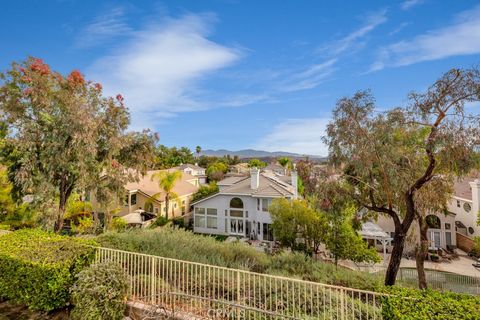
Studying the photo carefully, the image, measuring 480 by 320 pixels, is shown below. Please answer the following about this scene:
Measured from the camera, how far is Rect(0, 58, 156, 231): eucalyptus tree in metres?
10.9

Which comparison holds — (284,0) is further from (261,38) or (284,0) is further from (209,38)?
(209,38)

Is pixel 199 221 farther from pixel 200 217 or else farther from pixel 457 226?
pixel 457 226

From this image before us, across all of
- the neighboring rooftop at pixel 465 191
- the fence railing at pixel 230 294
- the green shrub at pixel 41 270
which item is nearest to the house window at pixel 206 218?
the green shrub at pixel 41 270

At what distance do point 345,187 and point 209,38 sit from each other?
33.0 feet

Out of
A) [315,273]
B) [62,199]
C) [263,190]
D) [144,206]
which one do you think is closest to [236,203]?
[263,190]

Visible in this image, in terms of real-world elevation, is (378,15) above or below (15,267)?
above

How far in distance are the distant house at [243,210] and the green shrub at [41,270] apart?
1965 cm

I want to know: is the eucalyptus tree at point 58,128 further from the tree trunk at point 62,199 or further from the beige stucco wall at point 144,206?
the beige stucco wall at point 144,206

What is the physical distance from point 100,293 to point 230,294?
3009mm

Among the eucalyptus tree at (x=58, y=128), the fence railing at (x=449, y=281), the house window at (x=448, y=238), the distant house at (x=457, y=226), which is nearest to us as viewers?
the eucalyptus tree at (x=58, y=128)

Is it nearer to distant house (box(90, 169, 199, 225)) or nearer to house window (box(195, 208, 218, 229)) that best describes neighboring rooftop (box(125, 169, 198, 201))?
distant house (box(90, 169, 199, 225))

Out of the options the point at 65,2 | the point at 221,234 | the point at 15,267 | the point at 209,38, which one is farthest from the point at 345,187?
the point at 221,234

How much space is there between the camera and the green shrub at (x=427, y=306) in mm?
4074

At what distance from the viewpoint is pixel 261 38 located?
1337 cm
